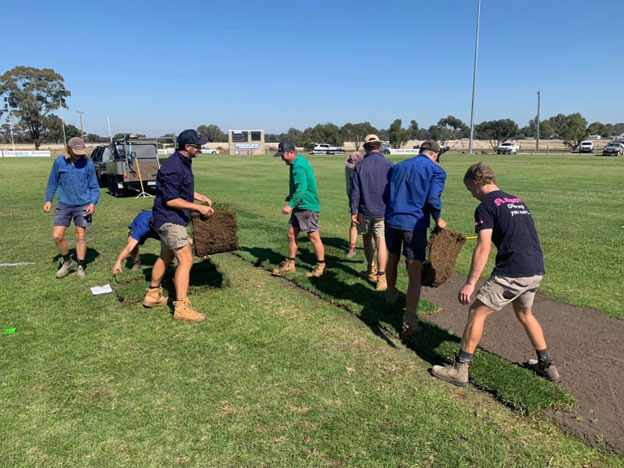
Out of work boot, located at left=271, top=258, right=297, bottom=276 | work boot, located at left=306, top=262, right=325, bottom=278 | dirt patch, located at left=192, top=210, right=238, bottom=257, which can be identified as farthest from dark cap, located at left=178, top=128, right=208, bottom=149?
work boot, located at left=306, top=262, right=325, bottom=278

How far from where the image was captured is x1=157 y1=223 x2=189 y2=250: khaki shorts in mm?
4480

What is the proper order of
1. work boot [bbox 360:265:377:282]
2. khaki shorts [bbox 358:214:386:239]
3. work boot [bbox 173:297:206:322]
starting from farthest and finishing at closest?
work boot [bbox 360:265:377:282]
khaki shorts [bbox 358:214:386:239]
work boot [bbox 173:297:206:322]

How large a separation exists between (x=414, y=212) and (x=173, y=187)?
2.52 metres

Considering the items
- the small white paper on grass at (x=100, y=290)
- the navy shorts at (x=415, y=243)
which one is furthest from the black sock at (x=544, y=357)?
the small white paper on grass at (x=100, y=290)

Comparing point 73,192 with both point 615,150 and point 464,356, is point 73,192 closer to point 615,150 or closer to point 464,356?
point 464,356

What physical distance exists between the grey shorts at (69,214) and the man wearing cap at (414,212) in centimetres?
456

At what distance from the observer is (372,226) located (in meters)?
5.93

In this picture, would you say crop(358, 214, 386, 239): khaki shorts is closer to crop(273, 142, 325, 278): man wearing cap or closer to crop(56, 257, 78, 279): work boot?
crop(273, 142, 325, 278): man wearing cap

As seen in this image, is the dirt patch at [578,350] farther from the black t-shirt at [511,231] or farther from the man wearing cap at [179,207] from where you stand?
the man wearing cap at [179,207]

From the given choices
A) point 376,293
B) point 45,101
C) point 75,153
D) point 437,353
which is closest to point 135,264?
point 75,153

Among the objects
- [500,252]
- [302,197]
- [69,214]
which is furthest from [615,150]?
[69,214]

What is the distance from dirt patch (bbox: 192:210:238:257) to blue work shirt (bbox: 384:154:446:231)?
2.03m

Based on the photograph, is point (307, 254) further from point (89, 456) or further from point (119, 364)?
point (89, 456)

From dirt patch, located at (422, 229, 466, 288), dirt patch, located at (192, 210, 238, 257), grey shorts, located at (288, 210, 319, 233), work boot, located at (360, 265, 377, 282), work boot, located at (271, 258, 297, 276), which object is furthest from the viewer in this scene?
work boot, located at (271, 258, 297, 276)
